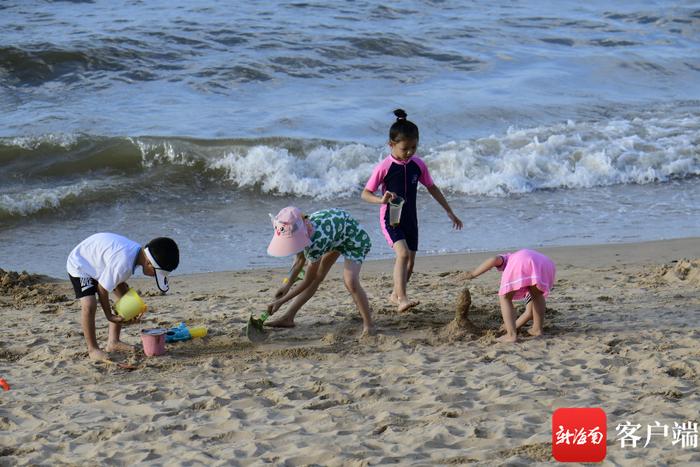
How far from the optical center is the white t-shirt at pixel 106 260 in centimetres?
531

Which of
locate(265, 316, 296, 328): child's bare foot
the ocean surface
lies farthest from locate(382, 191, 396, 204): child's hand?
the ocean surface

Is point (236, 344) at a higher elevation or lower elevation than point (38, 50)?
lower

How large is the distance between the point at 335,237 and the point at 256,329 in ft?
2.54

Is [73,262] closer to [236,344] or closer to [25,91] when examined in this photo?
[236,344]

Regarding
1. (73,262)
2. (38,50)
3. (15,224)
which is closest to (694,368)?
(73,262)

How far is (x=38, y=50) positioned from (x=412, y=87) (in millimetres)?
6252

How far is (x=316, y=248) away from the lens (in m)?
5.62

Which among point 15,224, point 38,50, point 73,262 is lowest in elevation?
point 15,224

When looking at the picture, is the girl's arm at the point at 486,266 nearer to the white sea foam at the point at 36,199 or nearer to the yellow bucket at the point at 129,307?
the yellow bucket at the point at 129,307

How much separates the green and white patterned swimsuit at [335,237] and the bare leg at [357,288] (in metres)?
0.04

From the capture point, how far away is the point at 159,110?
14023 millimetres

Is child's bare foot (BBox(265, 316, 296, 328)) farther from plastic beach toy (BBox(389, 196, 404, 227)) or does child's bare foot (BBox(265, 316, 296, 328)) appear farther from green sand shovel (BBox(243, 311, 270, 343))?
plastic beach toy (BBox(389, 196, 404, 227))

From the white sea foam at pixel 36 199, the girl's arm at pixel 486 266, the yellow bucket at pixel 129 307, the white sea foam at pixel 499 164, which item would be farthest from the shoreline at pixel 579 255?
the white sea foam at pixel 36 199

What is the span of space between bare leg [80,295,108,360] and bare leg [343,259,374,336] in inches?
58.9
